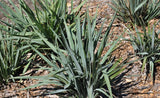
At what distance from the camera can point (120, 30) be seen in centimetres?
315

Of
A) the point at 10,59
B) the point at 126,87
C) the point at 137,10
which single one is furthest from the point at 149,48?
the point at 10,59

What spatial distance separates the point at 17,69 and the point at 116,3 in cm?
163

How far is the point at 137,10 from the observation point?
122 inches

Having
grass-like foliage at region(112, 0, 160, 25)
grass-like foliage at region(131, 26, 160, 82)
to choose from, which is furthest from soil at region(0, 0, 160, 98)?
grass-like foliage at region(112, 0, 160, 25)

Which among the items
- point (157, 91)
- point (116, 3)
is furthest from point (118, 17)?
point (157, 91)

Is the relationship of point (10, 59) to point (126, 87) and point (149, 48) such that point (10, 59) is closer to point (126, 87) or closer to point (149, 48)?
point (126, 87)

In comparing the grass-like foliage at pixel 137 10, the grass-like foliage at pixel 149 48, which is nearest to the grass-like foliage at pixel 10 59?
the grass-like foliage at pixel 149 48

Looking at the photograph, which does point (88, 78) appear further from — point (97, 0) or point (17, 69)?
point (97, 0)

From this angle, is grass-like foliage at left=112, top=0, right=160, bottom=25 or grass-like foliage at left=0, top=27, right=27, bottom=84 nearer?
grass-like foliage at left=0, top=27, right=27, bottom=84

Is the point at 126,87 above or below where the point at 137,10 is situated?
below

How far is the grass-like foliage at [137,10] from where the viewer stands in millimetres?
3061

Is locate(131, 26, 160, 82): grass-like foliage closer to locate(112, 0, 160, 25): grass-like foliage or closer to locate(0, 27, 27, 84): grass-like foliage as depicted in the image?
locate(112, 0, 160, 25): grass-like foliage

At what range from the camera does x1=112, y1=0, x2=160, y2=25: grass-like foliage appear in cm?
306

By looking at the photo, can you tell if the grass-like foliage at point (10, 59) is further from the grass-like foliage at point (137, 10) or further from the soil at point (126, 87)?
the grass-like foliage at point (137, 10)
